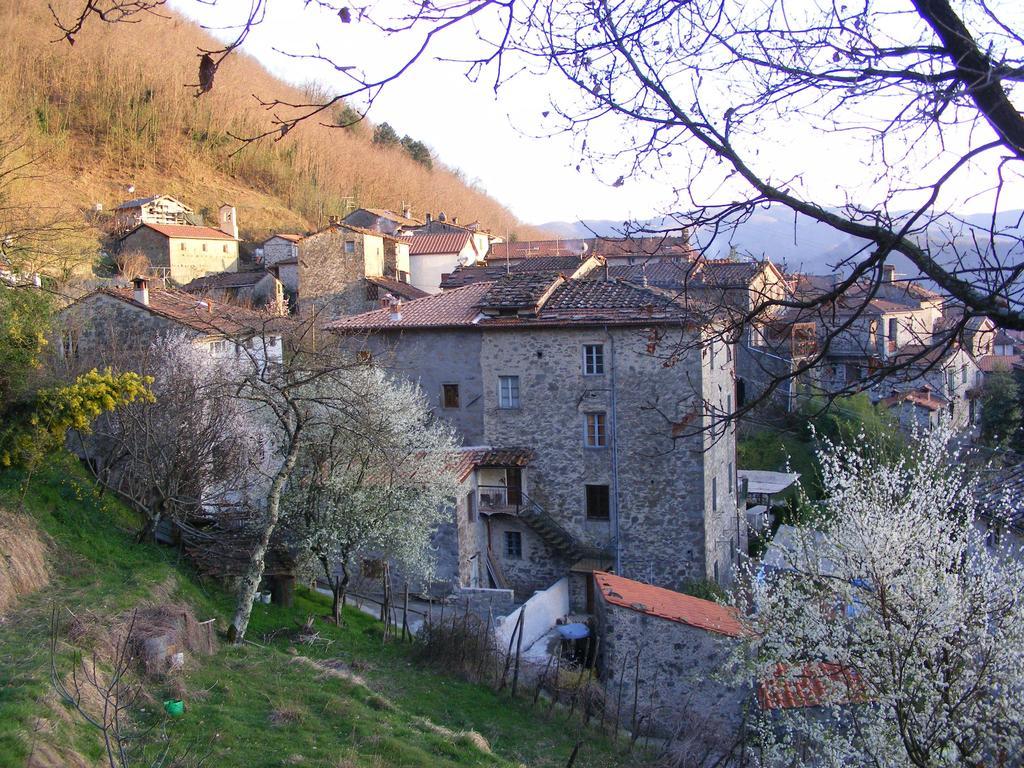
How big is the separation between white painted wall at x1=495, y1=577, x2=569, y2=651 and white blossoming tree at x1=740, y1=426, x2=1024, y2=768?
14.1 ft

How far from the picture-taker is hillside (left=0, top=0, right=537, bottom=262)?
49969 mm

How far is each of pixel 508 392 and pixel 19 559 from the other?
35.0 feet

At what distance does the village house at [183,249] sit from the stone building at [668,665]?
32.1 m

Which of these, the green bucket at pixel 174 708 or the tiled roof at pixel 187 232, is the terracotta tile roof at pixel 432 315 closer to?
the green bucket at pixel 174 708

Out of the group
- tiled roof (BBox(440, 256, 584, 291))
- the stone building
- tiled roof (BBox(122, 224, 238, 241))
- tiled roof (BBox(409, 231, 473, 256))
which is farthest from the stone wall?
tiled roof (BBox(122, 224, 238, 241))

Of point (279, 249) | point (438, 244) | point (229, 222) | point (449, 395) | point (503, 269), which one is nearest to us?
point (449, 395)

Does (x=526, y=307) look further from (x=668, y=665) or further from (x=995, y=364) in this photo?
(x=995, y=364)

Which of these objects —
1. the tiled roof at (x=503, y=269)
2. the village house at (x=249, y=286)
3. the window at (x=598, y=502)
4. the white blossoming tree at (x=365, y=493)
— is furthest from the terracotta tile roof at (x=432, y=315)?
the village house at (x=249, y=286)

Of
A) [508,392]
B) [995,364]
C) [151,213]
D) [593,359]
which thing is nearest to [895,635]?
[593,359]

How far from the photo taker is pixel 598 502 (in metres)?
18.3

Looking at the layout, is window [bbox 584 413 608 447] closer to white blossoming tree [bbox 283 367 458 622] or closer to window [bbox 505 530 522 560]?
window [bbox 505 530 522 560]

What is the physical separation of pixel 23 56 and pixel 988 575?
60.6 metres

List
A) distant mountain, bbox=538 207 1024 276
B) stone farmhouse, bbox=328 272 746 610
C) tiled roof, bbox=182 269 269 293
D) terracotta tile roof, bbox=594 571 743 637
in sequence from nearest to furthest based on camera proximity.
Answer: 1. distant mountain, bbox=538 207 1024 276
2. terracotta tile roof, bbox=594 571 743 637
3. stone farmhouse, bbox=328 272 746 610
4. tiled roof, bbox=182 269 269 293

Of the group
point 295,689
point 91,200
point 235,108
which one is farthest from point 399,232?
point 295,689
